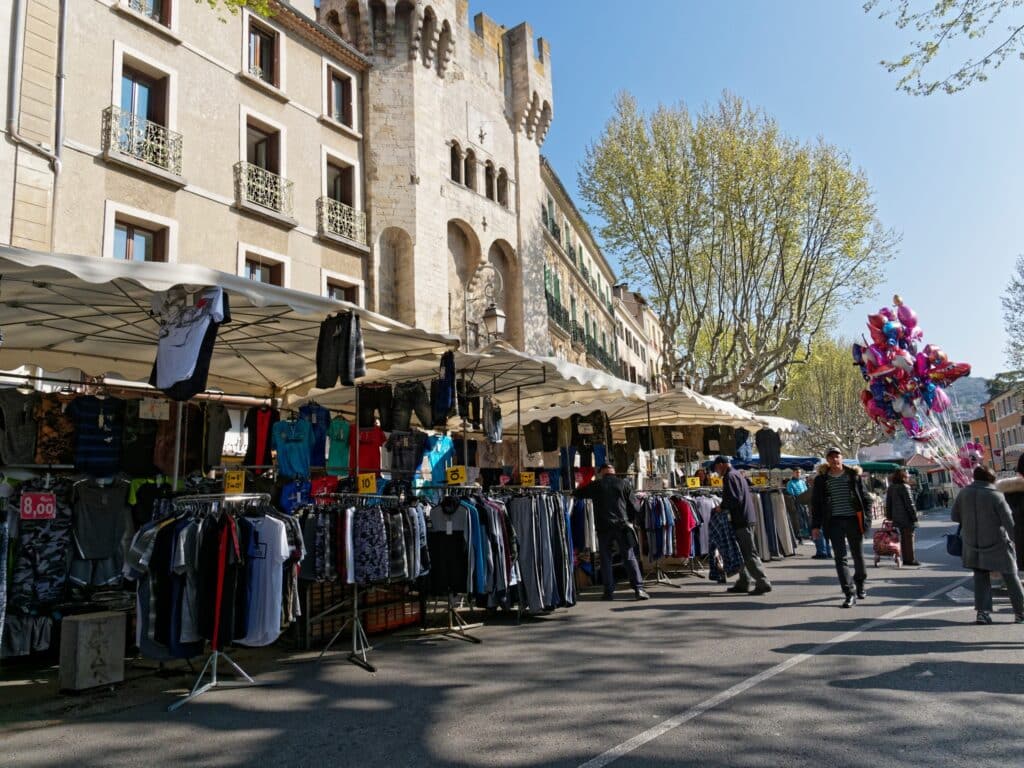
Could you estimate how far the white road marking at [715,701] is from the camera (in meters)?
3.98

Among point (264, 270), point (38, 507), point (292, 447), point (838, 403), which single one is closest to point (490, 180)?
point (264, 270)

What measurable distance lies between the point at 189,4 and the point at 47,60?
4.06 metres

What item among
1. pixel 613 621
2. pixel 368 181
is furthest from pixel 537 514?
pixel 368 181

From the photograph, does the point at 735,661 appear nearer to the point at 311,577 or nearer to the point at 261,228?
the point at 311,577

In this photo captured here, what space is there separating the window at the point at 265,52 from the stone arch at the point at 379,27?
3.55 m

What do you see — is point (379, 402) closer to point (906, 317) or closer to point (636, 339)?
point (906, 317)

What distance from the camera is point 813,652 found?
20.2 feet

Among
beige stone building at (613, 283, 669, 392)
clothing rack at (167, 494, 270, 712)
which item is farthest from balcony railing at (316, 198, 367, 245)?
beige stone building at (613, 283, 669, 392)

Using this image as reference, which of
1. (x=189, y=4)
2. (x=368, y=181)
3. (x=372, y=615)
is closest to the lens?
(x=372, y=615)

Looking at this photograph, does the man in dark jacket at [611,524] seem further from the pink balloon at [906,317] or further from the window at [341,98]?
the window at [341,98]

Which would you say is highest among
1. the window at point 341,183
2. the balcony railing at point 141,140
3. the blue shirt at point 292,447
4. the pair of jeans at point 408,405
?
the window at point 341,183

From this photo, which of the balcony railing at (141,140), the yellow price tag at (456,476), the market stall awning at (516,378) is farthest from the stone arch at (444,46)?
the yellow price tag at (456,476)

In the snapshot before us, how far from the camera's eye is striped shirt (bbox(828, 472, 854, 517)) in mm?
8789

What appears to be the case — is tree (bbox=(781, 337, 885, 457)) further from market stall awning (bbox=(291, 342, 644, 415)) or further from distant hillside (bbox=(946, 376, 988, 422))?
market stall awning (bbox=(291, 342, 644, 415))
